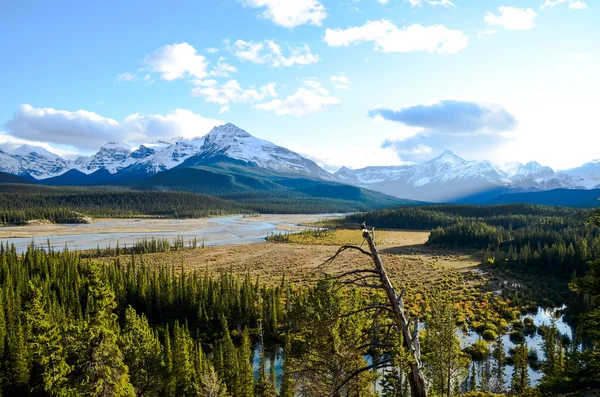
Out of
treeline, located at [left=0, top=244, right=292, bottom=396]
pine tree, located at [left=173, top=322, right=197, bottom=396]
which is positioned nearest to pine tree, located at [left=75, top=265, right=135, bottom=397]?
treeline, located at [left=0, top=244, right=292, bottom=396]

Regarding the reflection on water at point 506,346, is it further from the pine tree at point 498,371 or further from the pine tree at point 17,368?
the pine tree at point 17,368

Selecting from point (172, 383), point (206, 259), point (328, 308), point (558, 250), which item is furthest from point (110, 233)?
point (328, 308)

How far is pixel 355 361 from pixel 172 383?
2420 cm

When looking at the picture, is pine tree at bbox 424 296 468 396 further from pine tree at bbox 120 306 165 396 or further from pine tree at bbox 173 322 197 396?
pine tree at bbox 120 306 165 396

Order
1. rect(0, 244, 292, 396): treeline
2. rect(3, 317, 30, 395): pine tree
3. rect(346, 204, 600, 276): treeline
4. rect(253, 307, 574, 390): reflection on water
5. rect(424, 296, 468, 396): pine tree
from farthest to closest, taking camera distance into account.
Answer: rect(346, 204, 600, 276): treeline, rect(253, 307, 574, 390): reflection on water, rect(3, 317, 30, 395): pine tree, rect(424, 296, 468, 396): pine tree, rect(0, 244, 292, 396): treeline

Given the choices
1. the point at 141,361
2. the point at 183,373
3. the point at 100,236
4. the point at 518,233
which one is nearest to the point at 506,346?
the point at 183,373

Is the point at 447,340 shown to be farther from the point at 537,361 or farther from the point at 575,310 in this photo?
the point at 575,310

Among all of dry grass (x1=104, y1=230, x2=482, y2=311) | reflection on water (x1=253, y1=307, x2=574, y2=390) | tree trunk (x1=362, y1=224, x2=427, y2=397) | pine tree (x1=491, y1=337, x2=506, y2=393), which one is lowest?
reflection on water (x1=253, y1=307, x2=574, y2=390)

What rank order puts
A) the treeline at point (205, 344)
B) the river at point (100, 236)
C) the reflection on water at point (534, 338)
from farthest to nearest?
1. the river at point (100, 236)
2. the reflection on water at point (534, 338)
3. the treeline at point (205, 344)

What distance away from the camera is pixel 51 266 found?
6975 cm

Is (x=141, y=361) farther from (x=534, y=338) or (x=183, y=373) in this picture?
(x=534, y=338)

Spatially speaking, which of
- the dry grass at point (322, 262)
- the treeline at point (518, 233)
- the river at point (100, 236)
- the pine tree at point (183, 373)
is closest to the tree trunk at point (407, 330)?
the treeline at point (518, 233)

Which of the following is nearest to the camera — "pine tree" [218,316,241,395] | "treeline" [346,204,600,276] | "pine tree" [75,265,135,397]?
"pine tree" [75,265,135,397]

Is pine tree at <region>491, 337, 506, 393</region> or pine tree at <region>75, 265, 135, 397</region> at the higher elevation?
pine tree at <region>75, 265, 135, 397</region>
